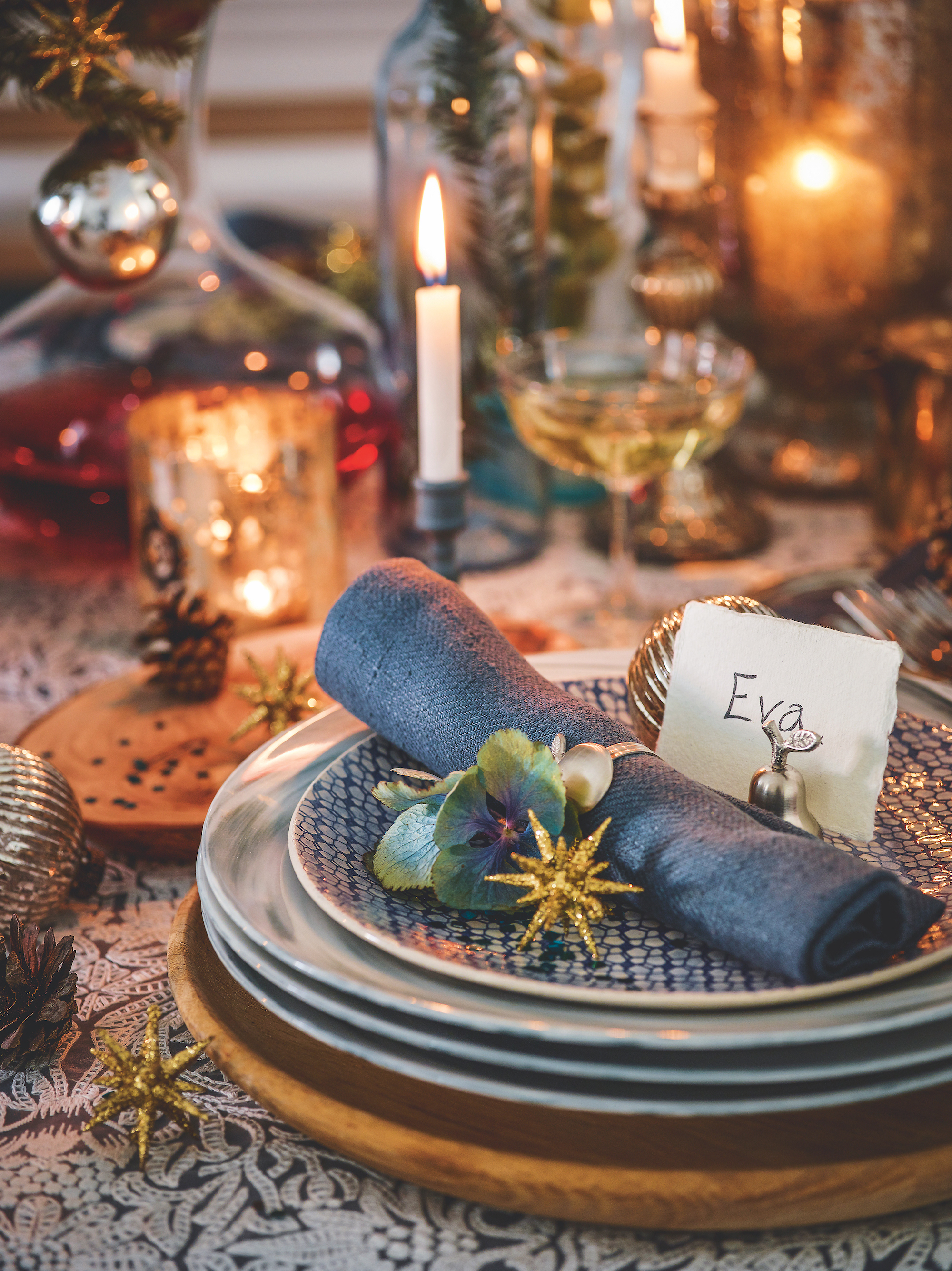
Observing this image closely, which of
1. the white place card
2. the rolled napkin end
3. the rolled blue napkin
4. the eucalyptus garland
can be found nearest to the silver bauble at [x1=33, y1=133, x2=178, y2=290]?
the eucalyptus garland

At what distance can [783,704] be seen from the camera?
1.55 feet

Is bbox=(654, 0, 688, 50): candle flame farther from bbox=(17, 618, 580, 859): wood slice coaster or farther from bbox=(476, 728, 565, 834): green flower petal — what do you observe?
bbox=(476, 728, 565, 834): green flower petal

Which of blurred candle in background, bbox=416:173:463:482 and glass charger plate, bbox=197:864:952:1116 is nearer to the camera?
glass charger plate, bbox=197:864:952:1116

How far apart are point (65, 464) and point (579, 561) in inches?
14.9

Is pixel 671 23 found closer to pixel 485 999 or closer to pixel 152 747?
pixel 152 747

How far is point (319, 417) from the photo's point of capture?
0.80 metres

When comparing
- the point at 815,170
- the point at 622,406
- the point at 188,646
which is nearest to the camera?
the point at 188,646

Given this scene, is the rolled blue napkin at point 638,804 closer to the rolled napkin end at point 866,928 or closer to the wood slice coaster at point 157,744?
the rolled napkin end at point 866,928

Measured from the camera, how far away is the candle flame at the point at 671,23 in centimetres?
86

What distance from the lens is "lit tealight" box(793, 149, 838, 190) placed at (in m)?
0.91

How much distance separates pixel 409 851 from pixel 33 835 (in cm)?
17

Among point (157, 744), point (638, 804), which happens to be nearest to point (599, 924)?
point (638, 804)

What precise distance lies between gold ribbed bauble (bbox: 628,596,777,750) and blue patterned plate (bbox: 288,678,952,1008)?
82 mm

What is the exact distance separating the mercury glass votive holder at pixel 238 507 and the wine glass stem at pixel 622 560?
0.18 m
